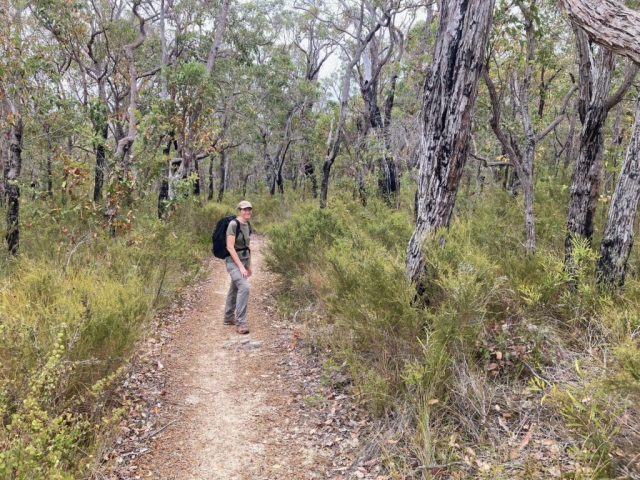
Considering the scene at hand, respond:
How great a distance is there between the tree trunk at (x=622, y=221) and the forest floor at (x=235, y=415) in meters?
3.00

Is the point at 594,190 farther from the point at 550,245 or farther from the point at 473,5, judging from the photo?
the point at 473,5

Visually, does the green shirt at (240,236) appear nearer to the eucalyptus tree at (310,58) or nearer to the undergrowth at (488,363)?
the undergrowth at (488,363)

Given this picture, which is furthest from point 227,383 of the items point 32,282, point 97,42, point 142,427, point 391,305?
point 97,42

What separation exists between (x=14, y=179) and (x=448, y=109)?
6.92 metres

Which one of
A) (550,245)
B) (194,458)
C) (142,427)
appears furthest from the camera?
(550,245)

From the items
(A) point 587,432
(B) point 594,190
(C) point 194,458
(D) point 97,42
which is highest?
(D) point 97,42

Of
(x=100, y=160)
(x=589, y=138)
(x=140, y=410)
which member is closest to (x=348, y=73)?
(x=589, y=138)

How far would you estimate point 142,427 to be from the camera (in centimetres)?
347

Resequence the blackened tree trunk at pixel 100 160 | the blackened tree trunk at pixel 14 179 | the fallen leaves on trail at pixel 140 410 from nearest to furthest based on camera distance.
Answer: the fallen leaves on trail at pixel 140 410
the blackened tree trunk at pixel 14 179
the blackened tree trunk at pixel 100 160

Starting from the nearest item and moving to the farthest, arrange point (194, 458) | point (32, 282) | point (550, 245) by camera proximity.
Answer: point (194, 458)
point (32, 282)
point (550, 245)

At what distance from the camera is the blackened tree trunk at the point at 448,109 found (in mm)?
3645

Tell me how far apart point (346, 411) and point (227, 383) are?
1.40m

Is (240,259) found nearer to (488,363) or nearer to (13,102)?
(488,363)

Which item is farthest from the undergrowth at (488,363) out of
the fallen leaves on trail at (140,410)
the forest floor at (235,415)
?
the fallen leaves on trail at (140,410)
